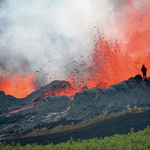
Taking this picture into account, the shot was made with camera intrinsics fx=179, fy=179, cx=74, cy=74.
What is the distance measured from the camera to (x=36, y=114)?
71.1ft

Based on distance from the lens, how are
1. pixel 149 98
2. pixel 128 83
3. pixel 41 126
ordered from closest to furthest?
pixel 41 126
pixel 149 98
pixel 128 83

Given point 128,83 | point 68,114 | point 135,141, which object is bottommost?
point 135,141

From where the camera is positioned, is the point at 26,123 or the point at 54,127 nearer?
the point at 54,127

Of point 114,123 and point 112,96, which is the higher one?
point 112,96

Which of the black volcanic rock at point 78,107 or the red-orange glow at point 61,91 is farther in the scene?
the red-orange glow at point 61,91

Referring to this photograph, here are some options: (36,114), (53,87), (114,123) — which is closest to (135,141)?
Answer: (114,123)

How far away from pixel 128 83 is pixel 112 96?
12.2ft

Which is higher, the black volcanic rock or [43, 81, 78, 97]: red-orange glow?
[43, 81, 78, 97]: red-orange glow

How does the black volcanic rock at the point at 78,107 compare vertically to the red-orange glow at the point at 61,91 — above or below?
below

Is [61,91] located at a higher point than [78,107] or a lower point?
higher

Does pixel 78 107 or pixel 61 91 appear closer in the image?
pixel 78 107

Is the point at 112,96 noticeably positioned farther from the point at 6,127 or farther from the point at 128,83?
the point at 6,127

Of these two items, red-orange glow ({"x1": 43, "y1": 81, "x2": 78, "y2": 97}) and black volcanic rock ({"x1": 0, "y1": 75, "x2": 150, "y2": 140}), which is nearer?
black volcanic rock ({"x1": 0, "y1": 75, "x2": 150, "y2": 140})

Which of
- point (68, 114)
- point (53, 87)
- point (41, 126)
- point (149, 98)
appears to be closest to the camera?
point (41, 126)
